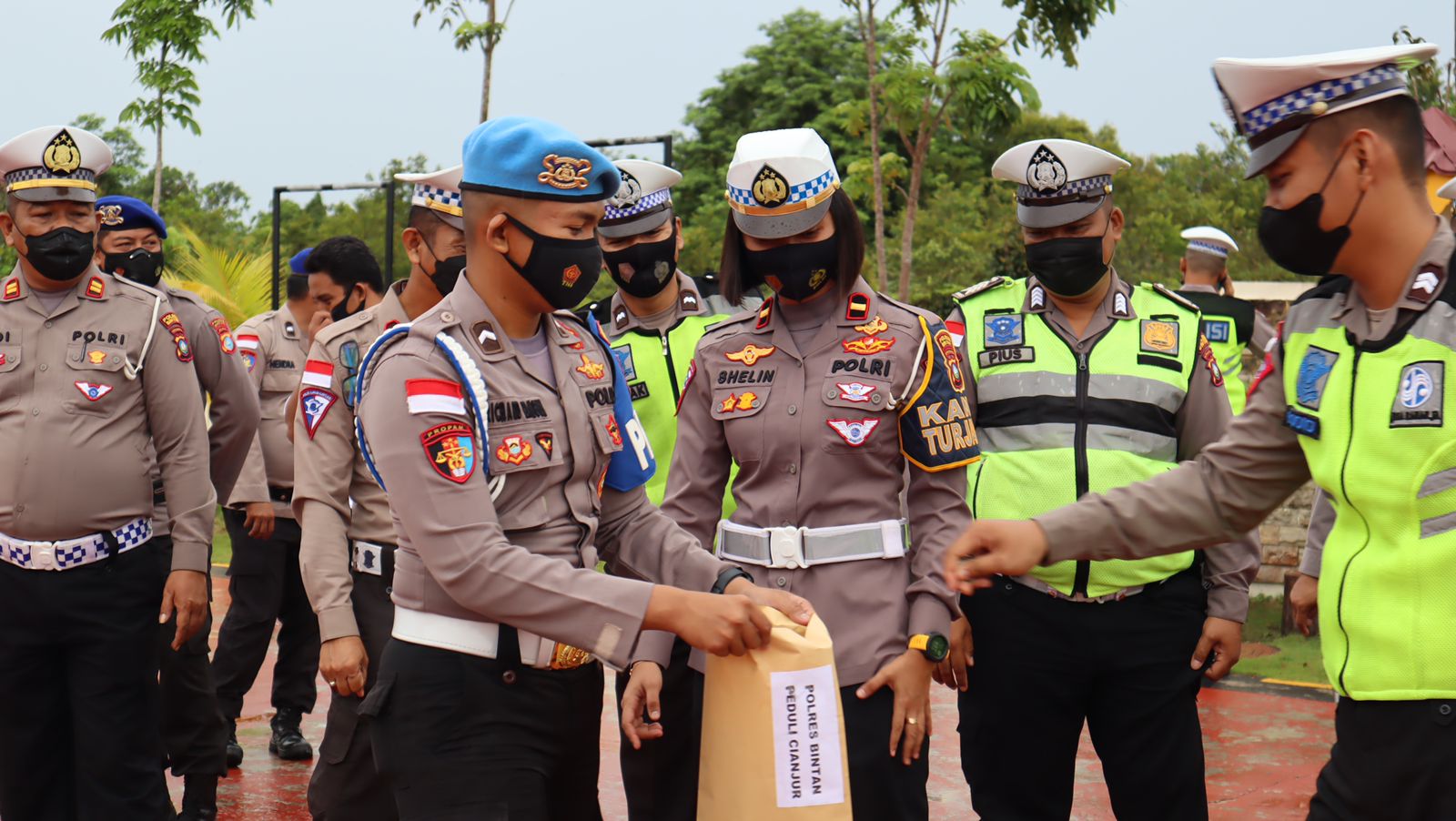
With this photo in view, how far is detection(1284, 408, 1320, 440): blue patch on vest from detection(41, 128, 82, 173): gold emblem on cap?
390 centimetres

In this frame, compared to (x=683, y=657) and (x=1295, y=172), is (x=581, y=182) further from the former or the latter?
(x=683, y=657)

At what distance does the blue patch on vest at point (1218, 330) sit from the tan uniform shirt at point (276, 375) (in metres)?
4.59

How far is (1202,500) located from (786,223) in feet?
4.19

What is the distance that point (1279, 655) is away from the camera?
30.0 feet

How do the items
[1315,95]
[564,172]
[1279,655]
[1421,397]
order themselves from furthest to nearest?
[1279,655], [564,172], [1315,95], [1421,397]

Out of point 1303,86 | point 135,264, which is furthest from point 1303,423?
point 135,264

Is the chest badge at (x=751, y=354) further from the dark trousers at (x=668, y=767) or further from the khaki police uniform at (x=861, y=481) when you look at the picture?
the dark trousers at (x=668, y=767)

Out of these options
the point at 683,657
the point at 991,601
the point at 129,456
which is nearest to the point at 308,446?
the point at 129,456

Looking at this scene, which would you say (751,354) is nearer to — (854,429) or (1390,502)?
(854,429)

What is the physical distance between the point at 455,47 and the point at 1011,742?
10.2 m

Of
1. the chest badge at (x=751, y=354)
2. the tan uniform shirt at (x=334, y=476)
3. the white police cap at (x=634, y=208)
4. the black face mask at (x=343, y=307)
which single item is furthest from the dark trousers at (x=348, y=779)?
the black face mask at (x=343, y=307)

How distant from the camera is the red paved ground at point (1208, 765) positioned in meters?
6.25

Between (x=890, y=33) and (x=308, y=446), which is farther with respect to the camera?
(x=890, y=33)

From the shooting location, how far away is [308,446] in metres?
4.73
